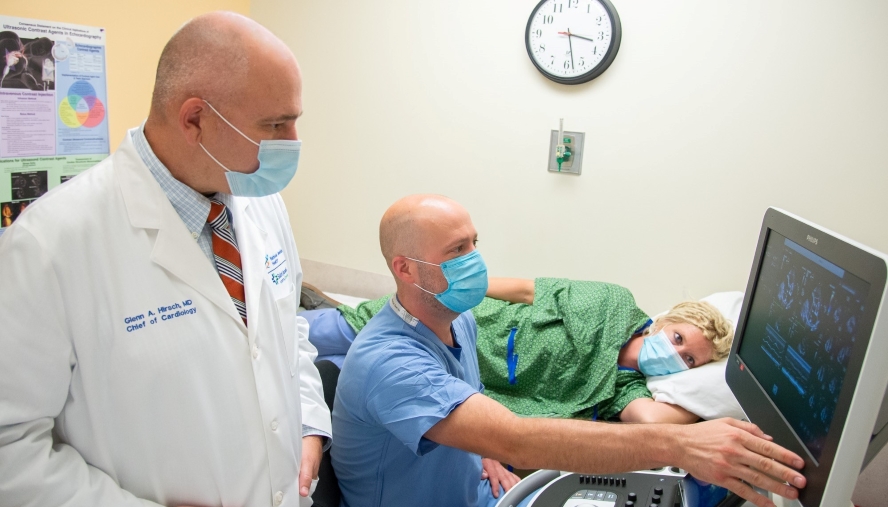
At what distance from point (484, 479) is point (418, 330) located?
0.50 metres

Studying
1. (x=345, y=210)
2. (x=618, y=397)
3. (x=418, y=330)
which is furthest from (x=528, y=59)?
(x=418, y=330)

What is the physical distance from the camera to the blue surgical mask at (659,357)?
2.30 m

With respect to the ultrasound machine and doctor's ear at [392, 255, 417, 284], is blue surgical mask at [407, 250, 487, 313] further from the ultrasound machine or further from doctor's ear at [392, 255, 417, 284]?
the ultrasound machine

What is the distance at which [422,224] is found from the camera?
1.48m

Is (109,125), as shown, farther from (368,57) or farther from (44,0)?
(368,57)

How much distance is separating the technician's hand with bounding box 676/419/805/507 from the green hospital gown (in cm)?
127

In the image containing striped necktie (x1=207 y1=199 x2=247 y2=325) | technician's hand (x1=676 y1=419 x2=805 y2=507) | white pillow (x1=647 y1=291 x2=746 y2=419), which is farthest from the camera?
white pillow (x1=647 y1=291 x2=746 y2=419)

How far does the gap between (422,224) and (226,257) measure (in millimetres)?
474

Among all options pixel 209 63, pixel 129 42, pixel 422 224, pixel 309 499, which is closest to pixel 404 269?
pixel 422 224

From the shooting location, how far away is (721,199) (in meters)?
2.47

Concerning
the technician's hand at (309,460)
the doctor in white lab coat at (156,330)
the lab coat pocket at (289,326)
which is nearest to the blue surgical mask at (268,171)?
the doctor in white lab coat at (156,330)

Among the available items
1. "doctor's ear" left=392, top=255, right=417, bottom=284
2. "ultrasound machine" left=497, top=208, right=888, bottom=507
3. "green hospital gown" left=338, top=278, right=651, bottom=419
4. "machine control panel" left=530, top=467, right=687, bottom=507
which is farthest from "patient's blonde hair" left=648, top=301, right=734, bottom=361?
"doctor's ear" left=392, top=255, right=417, bottom=284

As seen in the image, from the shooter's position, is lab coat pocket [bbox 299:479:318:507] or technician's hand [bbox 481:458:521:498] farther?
technician's hand [bbox 481:458:521:498]

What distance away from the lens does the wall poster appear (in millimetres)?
2107
